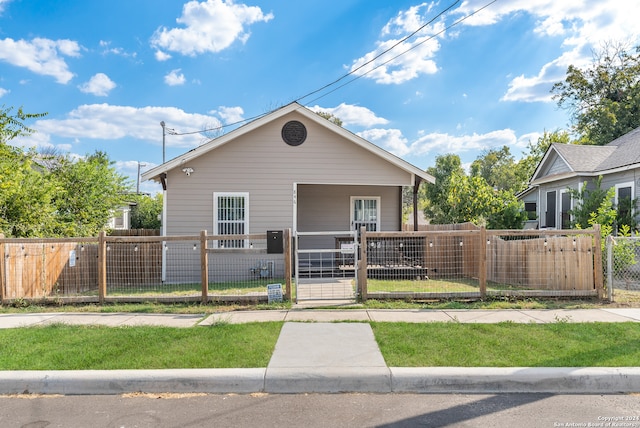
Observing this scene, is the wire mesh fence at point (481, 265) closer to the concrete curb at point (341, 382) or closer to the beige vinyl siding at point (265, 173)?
the beige vinyl siding at point (265, 173)

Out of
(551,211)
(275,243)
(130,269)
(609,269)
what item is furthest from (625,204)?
(130,269)

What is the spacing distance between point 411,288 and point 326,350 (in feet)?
13.7

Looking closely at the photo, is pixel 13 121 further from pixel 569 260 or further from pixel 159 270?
pixel 569 260

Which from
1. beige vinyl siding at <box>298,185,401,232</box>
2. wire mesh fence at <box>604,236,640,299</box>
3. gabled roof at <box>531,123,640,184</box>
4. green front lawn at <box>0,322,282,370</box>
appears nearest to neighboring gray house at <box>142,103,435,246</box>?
beige vinyl siding at <box>298,185,401,232</box>

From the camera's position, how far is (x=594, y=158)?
17031mm

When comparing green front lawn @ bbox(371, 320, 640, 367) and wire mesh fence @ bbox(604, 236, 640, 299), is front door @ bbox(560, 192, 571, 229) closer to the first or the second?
wire mesh fence @ bbox(604, 236, 640, 299)

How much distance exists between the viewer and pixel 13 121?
33.3 feet

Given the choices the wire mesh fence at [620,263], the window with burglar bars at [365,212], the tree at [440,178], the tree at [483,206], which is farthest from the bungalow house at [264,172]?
the tree at [440,178]

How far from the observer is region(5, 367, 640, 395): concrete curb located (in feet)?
14.1

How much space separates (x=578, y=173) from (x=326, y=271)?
37.2ft

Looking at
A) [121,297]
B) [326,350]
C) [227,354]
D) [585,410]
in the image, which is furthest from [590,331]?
[121,297]

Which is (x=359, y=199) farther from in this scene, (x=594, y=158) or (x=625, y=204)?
(x=594, y=158)

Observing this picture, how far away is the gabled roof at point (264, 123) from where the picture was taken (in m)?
11.2

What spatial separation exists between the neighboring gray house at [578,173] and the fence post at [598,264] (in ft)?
25.1
